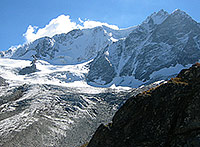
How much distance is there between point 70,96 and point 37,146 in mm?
88321

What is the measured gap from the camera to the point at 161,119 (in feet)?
47.6

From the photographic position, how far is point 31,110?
15262 cm

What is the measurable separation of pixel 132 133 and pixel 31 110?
150 metres

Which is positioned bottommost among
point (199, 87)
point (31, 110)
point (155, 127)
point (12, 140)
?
point (155, 127)

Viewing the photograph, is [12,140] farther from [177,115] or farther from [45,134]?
[177,115]

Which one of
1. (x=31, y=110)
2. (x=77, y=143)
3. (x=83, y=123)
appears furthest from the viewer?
(x=31, y=110)

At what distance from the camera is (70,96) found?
623 ft

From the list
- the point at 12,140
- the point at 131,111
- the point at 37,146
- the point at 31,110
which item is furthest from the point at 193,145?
the point at 31,110

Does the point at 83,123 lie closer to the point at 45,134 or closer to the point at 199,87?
the point at 45,134

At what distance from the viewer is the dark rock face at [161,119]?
12852 millimetres

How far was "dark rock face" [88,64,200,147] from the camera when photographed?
42.2 ft

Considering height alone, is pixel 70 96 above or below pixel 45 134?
above

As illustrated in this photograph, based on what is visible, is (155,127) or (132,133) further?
(132,133)

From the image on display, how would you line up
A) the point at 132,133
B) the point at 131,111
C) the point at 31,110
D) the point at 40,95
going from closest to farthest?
the point at 132,133 < the point at 131,111 < the point at 31,110 < the point at 40,95
